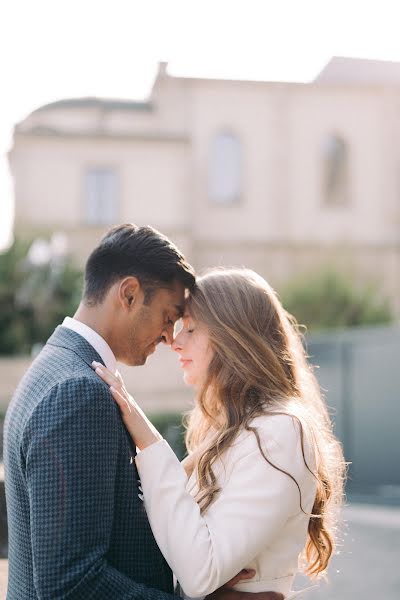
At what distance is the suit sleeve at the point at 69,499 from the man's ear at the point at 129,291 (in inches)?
17.9

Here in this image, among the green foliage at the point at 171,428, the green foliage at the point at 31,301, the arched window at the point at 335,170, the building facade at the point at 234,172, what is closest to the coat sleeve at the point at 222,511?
the green foliage at the point at 171,428

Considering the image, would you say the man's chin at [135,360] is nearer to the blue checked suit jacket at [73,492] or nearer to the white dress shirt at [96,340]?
the white dress shirt at [96,340]

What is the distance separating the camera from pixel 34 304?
22.7 m

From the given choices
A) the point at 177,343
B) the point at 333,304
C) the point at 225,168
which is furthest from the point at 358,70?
the point at 177,343

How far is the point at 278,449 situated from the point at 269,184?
1086 inches

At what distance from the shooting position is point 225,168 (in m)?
29.7

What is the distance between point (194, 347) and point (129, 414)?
0.65 meters

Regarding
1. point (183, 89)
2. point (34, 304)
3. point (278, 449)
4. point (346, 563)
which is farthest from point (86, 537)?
point (183, 89)

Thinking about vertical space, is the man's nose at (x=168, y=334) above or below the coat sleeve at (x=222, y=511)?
above

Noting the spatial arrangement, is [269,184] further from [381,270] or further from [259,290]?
[259,290]

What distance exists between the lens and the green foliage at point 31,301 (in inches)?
892

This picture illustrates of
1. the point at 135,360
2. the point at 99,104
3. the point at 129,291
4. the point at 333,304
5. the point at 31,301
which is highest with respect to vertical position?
the point at 99,104

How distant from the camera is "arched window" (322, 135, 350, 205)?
100 ft

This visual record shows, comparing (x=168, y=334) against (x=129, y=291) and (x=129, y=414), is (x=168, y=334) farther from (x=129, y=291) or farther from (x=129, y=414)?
(x=129, y=414)
